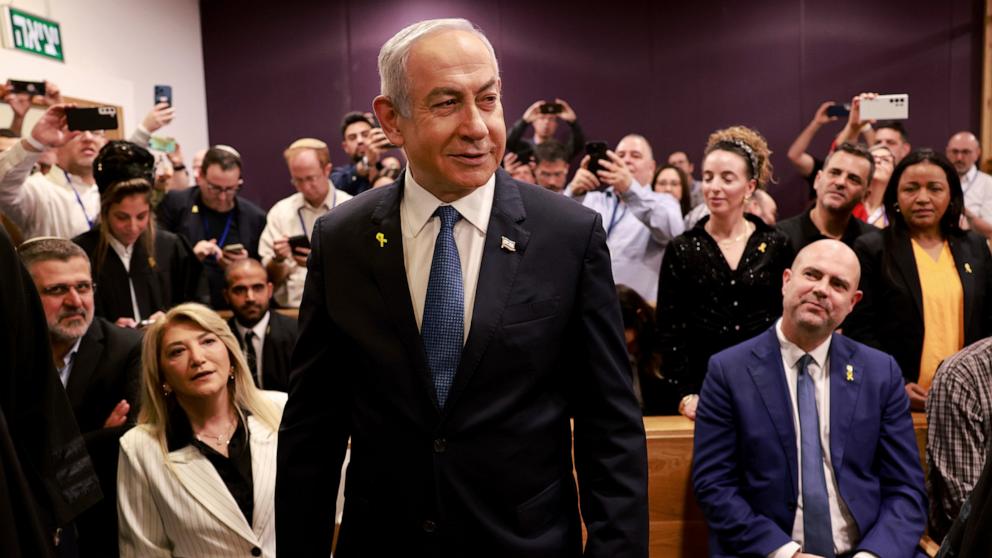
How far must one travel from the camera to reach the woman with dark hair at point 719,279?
9.23ft

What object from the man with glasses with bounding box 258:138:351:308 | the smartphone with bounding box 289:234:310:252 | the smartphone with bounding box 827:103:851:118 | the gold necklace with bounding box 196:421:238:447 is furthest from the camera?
the man with glasses with bounding box 258:138:351:308

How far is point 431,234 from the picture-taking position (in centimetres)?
133

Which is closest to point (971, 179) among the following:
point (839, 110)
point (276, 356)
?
point (839, 110)

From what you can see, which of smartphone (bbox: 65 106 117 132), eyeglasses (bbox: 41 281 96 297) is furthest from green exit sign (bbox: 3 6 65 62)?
eyeglasses (bbox: 41 281 96 297)

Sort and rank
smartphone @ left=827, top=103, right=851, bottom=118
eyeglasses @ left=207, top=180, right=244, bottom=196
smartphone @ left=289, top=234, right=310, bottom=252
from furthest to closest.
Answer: eyeglasses @ left=207, top=180, right=244, bottom=196
smartphone @ left=827, top=103, right=851, bottom=118
smartphone @ left=289, top=234, right=310, bottom=252

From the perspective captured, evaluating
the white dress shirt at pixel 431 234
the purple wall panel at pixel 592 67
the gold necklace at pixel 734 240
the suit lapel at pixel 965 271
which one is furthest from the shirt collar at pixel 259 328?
the purple wall panel at pixel 592 67

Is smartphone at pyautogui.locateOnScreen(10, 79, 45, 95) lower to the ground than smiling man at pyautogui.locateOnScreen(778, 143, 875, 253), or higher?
higher

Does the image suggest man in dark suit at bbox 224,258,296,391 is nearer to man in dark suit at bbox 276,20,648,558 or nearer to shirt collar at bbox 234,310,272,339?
shirt collar at bbox 234,310,272,339

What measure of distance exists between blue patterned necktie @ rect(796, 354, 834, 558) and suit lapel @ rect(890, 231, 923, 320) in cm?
82

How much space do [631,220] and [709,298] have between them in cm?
94

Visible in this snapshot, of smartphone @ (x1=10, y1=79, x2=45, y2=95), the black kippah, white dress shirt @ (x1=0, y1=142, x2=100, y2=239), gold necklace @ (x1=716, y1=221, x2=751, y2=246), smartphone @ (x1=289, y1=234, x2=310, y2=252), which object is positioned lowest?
gold necklace @ (x1=716, y1=221, x2=751, y2=246)

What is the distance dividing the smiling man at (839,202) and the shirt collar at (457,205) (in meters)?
2.26

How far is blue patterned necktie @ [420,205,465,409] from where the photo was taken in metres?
1.26

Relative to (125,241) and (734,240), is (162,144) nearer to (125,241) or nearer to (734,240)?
(125,241)
